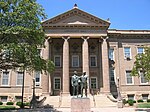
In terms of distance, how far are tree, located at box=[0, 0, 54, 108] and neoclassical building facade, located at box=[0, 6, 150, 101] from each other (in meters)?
14.1

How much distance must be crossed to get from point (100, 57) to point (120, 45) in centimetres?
537

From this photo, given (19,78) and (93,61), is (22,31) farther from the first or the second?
(93,61)

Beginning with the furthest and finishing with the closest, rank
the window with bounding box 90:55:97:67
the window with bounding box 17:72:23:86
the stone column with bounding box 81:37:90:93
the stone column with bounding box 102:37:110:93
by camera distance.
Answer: the window with bounding box 90:55:97:67 → the window with bounding box 17:72:23:86 → the stone column with bounding box 81:37:90:93 → the stone column with bounding box 102:37:110:93

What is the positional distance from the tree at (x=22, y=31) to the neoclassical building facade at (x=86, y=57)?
1408cm

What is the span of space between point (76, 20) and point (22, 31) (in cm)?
1888

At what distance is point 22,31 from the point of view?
21156 millimetres

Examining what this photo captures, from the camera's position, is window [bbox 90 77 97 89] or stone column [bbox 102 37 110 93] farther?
window [bbox 90 77 97 89]

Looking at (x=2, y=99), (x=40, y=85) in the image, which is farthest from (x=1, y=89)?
(x=40, y=85)

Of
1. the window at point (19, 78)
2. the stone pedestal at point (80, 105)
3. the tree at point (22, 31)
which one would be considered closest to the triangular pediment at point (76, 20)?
the window at point (19, 78)

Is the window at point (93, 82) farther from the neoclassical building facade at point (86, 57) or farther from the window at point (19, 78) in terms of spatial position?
the window at point (19, 78)

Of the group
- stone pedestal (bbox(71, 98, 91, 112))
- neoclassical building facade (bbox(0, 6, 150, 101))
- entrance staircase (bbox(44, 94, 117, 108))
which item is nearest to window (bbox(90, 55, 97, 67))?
neoclassical building facade (bbox(0, 6, 150, 101))

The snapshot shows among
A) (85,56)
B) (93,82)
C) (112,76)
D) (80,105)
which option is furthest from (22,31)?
(112,76)

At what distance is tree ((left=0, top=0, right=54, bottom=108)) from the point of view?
20941 mm

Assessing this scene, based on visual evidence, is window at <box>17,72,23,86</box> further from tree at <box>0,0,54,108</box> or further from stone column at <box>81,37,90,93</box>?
tree at <box>0,0,54,108</box>
